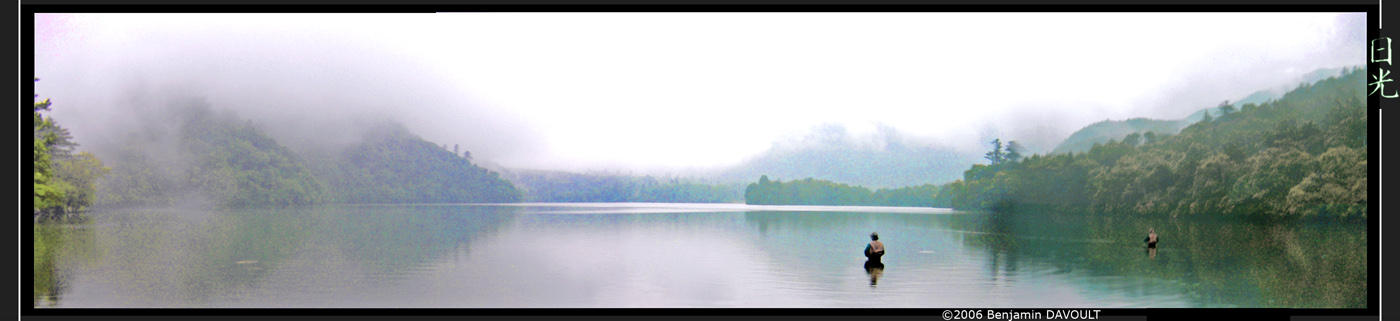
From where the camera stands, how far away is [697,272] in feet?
78.3

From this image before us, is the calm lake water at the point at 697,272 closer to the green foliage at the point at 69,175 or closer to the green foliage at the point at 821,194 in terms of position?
the green foliage at the point at 69,175

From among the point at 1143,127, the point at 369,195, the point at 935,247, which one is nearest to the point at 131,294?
the point at 935,247

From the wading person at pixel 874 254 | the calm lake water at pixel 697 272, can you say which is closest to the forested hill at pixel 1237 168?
the calm lake water at pixel 697 272

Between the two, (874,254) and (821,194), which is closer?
(874,254)

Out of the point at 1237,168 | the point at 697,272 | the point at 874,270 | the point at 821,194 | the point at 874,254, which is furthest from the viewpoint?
the point at 821,194

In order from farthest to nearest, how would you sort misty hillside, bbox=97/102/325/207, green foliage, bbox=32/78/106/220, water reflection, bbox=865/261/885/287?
misty hillside, bbox=97/102/325/207
green foliage, bbox=32/78/106/220
water reflection, bbox=865/261/885/287

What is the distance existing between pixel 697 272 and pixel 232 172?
522ft

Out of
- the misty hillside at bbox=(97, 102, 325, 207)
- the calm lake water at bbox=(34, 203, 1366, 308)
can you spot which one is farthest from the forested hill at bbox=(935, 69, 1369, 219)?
the misty hillside at bbox=(97, 102, 325, 207)

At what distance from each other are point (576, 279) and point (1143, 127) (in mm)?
93620

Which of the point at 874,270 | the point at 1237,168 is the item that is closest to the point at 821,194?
the point at 1237,168

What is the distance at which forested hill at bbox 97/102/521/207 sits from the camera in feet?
433

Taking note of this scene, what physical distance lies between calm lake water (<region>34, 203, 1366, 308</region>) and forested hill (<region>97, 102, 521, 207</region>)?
Result: 308 ft

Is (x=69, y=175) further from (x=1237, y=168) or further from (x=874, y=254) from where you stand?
(x=1237, y=168)

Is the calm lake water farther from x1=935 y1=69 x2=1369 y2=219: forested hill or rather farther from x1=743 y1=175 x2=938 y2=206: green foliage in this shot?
x1=743 y1=175 x2=938 y2=206: green foliage
